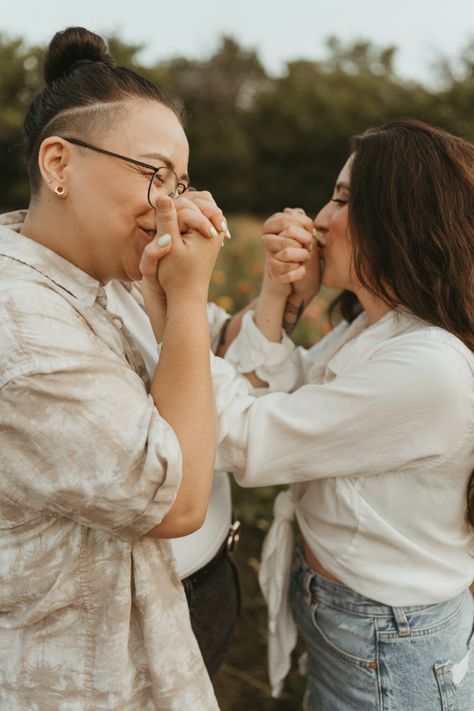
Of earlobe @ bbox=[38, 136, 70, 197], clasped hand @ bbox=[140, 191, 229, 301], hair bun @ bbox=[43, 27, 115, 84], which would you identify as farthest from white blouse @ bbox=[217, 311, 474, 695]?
hair bun @ bbox=[43, 27, 115, 84]

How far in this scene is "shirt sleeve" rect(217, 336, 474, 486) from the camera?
1.61 meters

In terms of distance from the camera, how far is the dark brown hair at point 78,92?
1.55 m

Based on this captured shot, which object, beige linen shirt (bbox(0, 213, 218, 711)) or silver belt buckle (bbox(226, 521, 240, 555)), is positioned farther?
silver belt buckle (bbox(226, 521, 240, 555))

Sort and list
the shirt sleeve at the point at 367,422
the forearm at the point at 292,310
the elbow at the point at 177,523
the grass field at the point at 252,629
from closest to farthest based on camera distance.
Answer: the elbow at the point at 177,523, the shirt sleeve at the point at 367,422, the forearm at the point at 292,310, the grass field at the point at 252,629

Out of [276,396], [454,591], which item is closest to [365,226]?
[276,396]

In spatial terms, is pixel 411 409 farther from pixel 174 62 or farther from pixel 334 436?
pixel 174 62

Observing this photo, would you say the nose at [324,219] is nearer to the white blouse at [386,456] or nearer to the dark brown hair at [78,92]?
the white blouse at [386,456]

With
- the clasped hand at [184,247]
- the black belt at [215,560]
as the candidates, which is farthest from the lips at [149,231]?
the black belt at [215,560]

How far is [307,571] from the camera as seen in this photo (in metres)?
1.99

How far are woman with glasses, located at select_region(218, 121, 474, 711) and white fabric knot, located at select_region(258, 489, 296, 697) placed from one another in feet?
0.56

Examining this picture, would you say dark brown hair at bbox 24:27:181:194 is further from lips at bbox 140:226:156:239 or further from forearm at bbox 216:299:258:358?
forearm at bbox 216:299:258:358

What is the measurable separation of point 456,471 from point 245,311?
1.00 m

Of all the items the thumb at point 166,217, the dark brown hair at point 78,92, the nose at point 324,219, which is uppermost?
the dark brown hair at point 78,92

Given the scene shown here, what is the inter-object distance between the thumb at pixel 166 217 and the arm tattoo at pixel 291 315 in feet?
3.18
